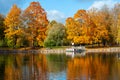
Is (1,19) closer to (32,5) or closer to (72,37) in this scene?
(32,5)

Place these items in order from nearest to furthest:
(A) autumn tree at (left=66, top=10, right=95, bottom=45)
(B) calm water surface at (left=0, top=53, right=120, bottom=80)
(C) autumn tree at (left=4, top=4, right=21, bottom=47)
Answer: (B) calm water surface at (left=0, top=53, right=120, bottom=80)
(A) autumn tree at (left=66, top=10, right=95, bottom=45)
(C) autumn tree at (left=4, top=4, right=21, bottom=47)

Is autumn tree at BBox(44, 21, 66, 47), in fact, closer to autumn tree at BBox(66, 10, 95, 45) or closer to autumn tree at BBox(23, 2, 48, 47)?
autumn tree at BBox(23, 2, 48, 47)

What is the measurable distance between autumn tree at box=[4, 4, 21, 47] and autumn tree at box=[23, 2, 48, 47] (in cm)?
234

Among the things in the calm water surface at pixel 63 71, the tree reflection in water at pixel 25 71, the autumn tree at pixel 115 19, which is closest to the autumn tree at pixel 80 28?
the autumn tree at pixel 115 19

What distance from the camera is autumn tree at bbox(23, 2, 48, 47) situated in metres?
93.1

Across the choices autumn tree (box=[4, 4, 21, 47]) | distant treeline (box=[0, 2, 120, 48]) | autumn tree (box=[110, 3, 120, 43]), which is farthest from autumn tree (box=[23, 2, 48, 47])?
autumn tree (box=[110, 3, 120, 43])

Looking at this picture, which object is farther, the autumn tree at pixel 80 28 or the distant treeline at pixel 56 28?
the distant treeline at pixel 56 28

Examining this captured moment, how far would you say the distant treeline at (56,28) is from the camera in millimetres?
90188

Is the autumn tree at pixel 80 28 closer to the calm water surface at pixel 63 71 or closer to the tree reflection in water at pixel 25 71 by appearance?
the tree reflection in water at pixel 25 71

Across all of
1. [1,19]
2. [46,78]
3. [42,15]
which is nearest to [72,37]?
[42,15]

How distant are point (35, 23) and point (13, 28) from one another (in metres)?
6.46

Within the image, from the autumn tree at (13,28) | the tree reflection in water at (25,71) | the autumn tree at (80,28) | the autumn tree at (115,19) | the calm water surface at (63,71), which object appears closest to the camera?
the calm water surface at (63,71)

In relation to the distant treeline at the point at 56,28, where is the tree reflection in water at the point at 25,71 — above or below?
below

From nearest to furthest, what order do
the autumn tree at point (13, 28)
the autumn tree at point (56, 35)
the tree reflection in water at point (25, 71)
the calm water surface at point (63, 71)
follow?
the calm water surface at point (63, 71) < the tree reflection in water at point (25, 71) < the autumn tree at point (13, 28) < the autumn tree at point (56, 35)
